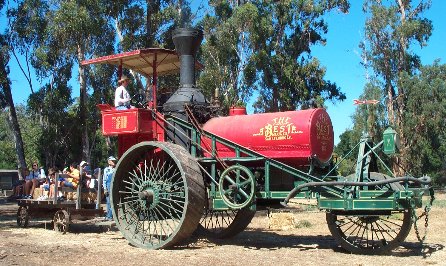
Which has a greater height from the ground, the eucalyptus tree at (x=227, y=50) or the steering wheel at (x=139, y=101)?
the eucalyptus tree at (x=227, y=50)

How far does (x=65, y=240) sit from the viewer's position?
30.5 feet

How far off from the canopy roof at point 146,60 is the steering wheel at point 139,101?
554 millimetres

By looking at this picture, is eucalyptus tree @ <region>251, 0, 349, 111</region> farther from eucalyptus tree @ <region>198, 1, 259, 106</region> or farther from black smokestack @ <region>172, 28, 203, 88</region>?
black smokestack @ <region>172, 28, 203, 88</region>

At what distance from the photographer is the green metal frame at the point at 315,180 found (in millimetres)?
7074

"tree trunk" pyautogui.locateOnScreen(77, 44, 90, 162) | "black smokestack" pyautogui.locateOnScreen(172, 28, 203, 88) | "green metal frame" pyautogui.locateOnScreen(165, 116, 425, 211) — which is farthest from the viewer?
"tree trunk" pyautogui.locateOnScreen(77, 44, 90, 162)

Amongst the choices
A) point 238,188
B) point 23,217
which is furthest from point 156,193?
point 23,217

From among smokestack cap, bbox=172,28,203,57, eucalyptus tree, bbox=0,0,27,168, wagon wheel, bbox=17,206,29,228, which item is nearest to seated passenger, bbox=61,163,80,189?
wagon wheel, bbox=17,206,29,228

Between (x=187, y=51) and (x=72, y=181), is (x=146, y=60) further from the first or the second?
(x=72, y=181)

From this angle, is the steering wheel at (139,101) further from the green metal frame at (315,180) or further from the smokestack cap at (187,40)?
the smokestack cap at (187,40)

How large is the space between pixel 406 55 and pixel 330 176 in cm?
3119

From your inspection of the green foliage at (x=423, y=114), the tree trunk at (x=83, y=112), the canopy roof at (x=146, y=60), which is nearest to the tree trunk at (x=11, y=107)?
the tree trunk at (x=83, y=112)

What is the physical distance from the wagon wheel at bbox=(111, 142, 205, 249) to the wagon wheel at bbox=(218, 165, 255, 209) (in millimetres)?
347

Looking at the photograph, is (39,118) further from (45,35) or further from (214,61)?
(214,61)

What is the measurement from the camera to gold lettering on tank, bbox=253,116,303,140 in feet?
25.7
